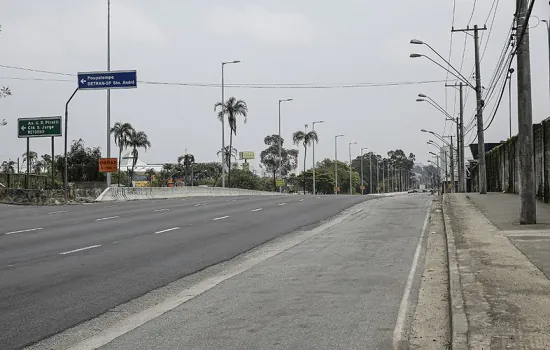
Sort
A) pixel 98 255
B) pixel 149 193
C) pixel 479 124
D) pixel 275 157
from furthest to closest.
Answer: pixel 275 157, pixel 149 193, pixel 479 124, pixel 98 255

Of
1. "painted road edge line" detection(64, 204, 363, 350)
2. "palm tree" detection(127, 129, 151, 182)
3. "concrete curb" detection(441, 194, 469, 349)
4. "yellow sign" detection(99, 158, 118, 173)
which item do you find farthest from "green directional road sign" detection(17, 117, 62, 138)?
"palm tree" detection(127, 129, 151, 182)

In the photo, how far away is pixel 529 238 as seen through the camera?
14148 millimetres

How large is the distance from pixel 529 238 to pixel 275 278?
268 inches

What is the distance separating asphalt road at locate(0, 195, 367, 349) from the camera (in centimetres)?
821

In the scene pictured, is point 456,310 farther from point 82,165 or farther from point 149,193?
point 82,165

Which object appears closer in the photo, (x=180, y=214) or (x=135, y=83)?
(x=180, y=214)

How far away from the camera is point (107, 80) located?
38.1 metres

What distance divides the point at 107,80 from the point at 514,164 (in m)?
24.2

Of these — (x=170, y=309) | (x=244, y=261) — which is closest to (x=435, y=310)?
(x=170, y=309)

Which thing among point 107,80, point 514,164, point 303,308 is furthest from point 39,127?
point 303,308

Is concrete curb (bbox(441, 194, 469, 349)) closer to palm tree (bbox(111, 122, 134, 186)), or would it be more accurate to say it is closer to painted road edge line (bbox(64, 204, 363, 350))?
painted road edge line (bbox(64, 204, 363, 350))

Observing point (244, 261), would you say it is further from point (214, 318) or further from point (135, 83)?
point (135, 83)

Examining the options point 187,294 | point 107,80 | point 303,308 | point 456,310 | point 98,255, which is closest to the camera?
point 456,310

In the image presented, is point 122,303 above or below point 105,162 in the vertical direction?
below
